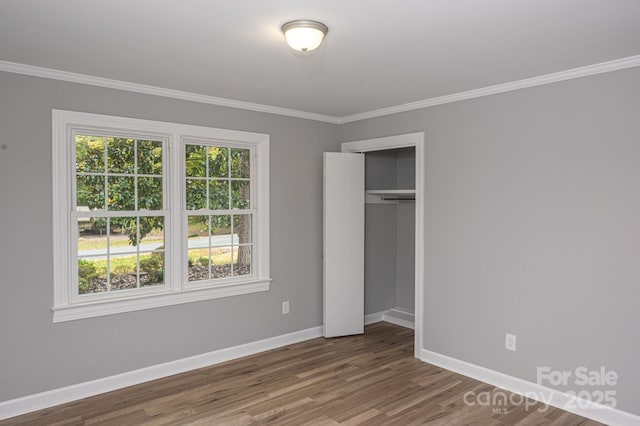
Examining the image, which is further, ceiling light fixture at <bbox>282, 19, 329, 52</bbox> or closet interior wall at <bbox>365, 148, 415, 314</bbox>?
closet interior wall at <bbox>365, 148, 415, 314</bbox>

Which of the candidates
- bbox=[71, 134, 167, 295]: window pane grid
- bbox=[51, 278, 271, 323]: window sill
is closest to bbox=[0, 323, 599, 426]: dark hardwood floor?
bbox=[51, 278, 271, 323]: window sill

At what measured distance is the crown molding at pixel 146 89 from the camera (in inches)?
124

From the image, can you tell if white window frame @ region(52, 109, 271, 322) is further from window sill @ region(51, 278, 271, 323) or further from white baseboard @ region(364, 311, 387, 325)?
white baseboard @ region(364, 311, 387, 325)

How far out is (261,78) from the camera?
3.48 metres

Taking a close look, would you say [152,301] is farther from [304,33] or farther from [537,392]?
[537,392]

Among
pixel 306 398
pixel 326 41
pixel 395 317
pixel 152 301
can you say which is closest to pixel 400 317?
pixel 395 317

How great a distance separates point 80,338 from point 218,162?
1.91 m

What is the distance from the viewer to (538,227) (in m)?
3.46

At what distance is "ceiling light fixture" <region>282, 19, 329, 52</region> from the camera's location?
2.36m

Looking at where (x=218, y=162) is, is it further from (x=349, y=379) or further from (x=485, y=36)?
(x=485, y=36)

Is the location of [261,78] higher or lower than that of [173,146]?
higher

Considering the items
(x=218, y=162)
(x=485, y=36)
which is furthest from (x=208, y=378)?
(x=485, y=36)

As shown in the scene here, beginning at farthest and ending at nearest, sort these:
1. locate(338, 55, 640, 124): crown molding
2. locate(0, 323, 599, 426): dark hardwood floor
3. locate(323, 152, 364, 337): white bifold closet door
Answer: locate(323, 152, 364, 337): white bifold closet door
locate(0, 323, 599, 426): dark hardwood floor
locate(338, 55, 640, 124): crown molding

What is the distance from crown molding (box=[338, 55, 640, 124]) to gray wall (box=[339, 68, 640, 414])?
0.17 ft
